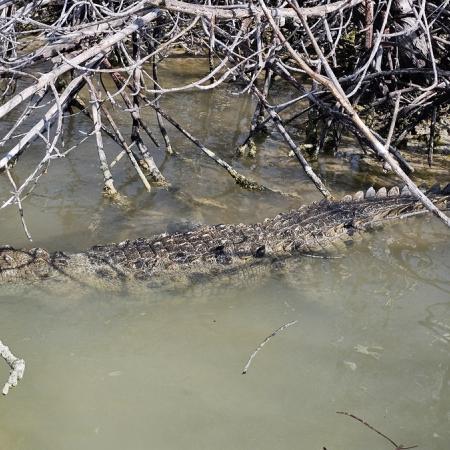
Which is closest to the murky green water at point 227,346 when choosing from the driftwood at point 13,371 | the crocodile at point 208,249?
the crocodile at point 208,249

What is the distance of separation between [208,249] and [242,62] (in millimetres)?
1578

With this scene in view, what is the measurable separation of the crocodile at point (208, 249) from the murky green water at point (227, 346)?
0.13 metres

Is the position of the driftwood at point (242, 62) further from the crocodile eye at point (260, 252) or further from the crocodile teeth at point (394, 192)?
the crocodile eye at point (260, 252)

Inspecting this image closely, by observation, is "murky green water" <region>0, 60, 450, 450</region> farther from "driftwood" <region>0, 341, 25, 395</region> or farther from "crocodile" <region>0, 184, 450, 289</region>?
"driftwood" <region>0, 341, 25, 395</region>

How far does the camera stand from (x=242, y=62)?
355cm

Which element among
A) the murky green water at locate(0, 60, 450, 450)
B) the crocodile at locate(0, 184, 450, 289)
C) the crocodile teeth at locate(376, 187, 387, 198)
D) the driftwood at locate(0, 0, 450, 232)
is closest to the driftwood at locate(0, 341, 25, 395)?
the murky green water at locate(0, 60, 450, 450)

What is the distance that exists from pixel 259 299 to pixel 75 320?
1205 millimetres

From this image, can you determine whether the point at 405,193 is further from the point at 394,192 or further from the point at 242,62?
the point at 242,62

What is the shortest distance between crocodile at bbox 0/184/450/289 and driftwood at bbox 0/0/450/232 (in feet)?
1.30

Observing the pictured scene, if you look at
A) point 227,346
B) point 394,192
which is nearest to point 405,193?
point 394,192

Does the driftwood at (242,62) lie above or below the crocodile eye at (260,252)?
above

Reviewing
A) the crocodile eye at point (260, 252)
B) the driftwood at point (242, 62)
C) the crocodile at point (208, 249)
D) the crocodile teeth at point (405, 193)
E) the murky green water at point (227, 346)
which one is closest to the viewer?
the murky green water at point (227, 346)

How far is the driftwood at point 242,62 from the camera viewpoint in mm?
3607

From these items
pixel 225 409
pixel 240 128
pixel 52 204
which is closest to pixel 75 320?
pixel 225 409
